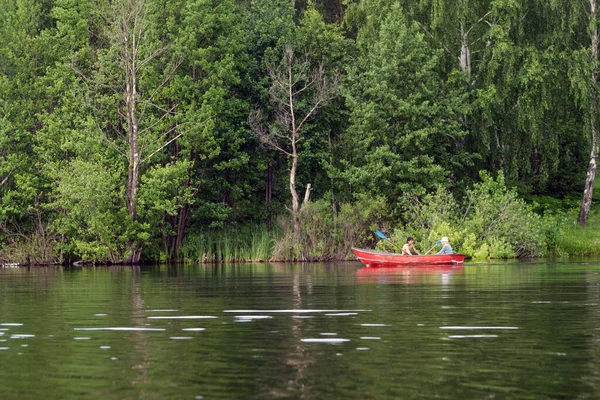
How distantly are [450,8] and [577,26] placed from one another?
6.52 m

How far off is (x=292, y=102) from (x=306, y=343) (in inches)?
1792

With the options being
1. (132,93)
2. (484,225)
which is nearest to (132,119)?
(132,93)

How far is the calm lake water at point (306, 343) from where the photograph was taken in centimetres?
1137

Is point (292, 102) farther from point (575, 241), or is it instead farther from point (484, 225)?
point (575, 241)

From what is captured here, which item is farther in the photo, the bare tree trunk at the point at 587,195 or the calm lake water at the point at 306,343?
the bare tree trunk at the point at 587,195

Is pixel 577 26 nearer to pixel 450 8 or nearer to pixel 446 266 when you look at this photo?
pixel 450 8

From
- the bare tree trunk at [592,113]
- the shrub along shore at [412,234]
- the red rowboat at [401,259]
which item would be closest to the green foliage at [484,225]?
the shrub along shore at [412,234]

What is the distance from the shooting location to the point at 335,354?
14.0 m

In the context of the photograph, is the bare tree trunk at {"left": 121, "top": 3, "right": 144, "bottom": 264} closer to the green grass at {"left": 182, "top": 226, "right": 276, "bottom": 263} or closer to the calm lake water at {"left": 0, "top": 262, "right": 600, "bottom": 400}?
the green grass at {"left": 182, "top": 226, "right": 276, "bottom": 263}

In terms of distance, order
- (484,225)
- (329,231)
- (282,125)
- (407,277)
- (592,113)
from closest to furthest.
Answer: (407,277) < (484,225) < (592,113) < (329,231) < (282,125)

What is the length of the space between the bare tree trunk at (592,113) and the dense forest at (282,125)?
0.12 metres

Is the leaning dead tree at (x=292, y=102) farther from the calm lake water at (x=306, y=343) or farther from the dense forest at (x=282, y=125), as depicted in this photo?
the calm lake water at (x=306, y=343)

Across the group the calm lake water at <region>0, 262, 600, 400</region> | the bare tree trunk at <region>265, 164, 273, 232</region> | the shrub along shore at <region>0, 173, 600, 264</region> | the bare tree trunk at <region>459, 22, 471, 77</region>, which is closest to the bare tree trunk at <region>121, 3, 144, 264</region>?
the shrub along shore at <region>0, 173, 600, 264</region>

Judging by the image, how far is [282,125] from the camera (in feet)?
198
